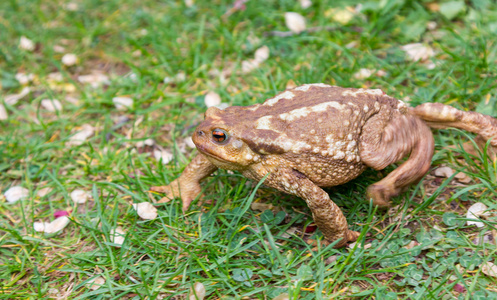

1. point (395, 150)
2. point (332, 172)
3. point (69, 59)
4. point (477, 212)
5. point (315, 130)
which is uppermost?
point (315, 130)

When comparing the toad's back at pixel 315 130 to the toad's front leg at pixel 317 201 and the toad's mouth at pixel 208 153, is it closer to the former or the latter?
the toad's front leg at pixel 317 201

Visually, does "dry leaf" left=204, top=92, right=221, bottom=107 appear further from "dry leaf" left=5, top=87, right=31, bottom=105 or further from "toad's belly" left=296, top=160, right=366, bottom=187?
"dry leaf" left=5, top=87, right=31, bottom=105

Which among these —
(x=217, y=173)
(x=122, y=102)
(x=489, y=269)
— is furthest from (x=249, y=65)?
(x=489, y=269)

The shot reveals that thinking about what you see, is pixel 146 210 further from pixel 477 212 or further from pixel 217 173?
pixel 477 212

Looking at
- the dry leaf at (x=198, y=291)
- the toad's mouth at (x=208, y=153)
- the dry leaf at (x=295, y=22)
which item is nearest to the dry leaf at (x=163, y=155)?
the toad's mouth at (x=208, y=153)

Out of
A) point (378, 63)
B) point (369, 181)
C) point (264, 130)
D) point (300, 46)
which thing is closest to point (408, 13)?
point (378, 63)

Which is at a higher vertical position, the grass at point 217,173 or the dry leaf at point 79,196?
the grass at point 217,173

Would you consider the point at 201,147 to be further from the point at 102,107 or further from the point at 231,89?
the point at 102,107

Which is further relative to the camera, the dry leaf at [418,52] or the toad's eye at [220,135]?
the dry leaf at [418,52]
